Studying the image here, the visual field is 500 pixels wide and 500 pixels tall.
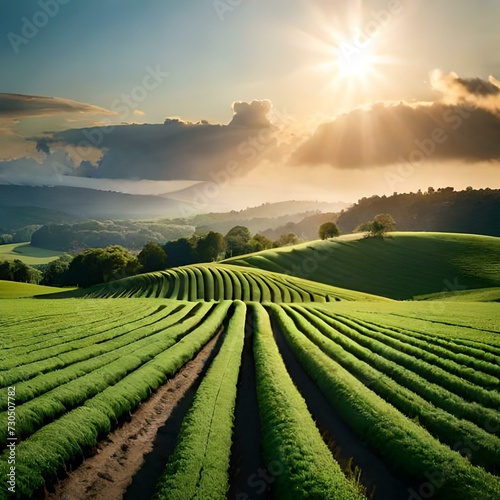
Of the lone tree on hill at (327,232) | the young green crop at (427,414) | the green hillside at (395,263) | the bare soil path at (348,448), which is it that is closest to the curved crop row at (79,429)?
the bare soil path at (348,448)

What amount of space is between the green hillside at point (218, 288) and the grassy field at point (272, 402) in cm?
3228

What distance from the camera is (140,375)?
2280cm

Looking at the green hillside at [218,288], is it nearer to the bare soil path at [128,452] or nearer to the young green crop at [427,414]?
the young green crop at [427,414]

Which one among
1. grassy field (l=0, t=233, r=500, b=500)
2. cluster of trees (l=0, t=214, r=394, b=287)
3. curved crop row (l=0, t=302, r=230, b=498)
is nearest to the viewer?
curved crop row (l=0, t=302, r=230, b=498)

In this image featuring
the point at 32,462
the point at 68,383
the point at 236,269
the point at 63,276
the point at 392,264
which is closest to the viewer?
the point at 32,462

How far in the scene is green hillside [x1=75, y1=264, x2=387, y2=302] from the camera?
7656 cm

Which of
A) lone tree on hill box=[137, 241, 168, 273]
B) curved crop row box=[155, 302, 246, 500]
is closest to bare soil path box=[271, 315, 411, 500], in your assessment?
curved crop row box=[155, 302, 246, 500]

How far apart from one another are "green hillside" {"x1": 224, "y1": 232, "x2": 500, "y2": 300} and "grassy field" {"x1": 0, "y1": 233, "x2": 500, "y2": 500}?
72.0 m

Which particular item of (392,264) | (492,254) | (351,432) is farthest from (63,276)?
(492,254)

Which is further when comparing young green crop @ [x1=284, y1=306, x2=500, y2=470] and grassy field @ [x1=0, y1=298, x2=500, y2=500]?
young green crop @ [x1=284, y1=306, x2=500, y2=470]

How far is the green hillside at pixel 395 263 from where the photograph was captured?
371 feet

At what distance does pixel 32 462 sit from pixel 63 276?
139 m

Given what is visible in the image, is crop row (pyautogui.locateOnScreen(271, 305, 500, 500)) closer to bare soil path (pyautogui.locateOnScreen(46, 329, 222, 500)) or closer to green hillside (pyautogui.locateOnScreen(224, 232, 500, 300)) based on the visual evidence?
bare soil path (pyautogui.locateOnScreen(46, 329, 222, 500))

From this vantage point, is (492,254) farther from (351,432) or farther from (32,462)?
(32,462)
